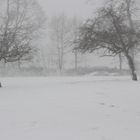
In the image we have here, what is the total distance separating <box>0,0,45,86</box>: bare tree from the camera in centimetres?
1177

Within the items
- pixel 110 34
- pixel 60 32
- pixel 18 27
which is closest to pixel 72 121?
pixel 18 27

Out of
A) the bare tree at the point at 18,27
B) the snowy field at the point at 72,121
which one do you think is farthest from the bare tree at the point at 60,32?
the snowy field at the point at 72,121

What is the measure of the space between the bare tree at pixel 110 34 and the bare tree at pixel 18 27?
3.91 meters

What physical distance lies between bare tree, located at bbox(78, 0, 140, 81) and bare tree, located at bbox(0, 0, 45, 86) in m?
3.91

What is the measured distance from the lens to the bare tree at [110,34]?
1368 centimetres

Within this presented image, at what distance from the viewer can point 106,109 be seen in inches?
201

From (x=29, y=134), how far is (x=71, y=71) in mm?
21267

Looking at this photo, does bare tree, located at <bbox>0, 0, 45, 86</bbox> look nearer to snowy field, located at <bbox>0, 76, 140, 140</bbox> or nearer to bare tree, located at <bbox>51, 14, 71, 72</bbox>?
snowy field, located at <bbox>0, 76, 140, 140</bbox>

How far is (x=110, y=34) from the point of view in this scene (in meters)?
13.8

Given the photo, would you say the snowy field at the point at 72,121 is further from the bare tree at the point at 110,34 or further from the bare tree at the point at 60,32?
the bare tree at the point at 60,32

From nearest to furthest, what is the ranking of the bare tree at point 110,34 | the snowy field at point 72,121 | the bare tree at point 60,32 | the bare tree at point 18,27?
the snowy field at point 72,121, the bare tree at point 18,27, the bare tree at point 110,34, the bare tree at point 60,32

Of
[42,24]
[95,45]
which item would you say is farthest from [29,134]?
[42,24]

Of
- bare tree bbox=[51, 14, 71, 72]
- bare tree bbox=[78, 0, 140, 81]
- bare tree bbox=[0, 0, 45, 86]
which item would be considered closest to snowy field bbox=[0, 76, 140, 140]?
bare tree bbox=[0, 0, 45, 86]

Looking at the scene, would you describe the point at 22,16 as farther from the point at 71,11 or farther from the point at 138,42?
the point at 71,11
